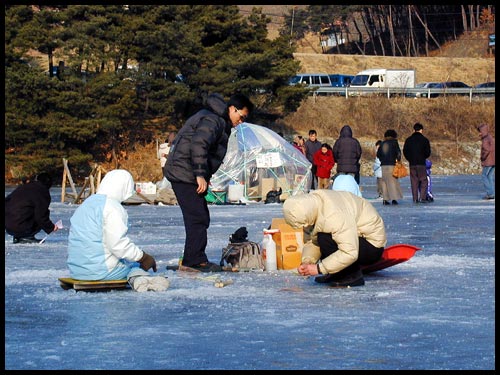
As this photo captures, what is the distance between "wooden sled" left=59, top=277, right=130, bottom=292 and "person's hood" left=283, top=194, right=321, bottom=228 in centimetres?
157

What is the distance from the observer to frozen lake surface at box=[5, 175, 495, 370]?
21.7 ft

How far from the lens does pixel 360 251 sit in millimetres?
10125

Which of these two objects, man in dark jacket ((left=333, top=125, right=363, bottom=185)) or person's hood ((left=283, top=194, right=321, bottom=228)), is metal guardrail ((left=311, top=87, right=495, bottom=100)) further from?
person's hood ((left=283, top=194, right=321, bottom=228))

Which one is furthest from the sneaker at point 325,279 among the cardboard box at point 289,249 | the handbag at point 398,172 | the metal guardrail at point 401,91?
the metal guardrail at point 401,91

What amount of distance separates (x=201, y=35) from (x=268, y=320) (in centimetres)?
3866

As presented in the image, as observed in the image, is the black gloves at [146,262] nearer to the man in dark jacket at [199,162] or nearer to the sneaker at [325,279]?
the man in dark jacket at [199,162]

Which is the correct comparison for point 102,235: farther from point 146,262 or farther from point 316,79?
point 316,79

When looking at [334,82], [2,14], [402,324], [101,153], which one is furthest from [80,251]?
[334,82]

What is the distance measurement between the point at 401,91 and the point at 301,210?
56.8 metres

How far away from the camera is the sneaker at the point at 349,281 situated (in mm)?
9867

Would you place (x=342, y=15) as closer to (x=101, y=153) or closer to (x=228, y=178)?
(x=101, y=153)

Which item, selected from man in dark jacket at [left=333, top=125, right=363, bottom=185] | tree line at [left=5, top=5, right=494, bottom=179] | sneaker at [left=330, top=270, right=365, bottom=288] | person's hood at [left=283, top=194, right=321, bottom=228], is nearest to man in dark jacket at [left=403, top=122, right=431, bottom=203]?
man in dark jacket at [left=333, top=125, right=363, bottom=185]

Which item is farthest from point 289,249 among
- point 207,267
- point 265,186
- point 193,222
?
point 265,186

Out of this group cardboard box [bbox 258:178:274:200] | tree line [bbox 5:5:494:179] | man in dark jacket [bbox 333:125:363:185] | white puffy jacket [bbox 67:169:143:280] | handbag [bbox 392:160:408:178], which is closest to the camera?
white puffy jacket [bbox 67:169:143:280]
